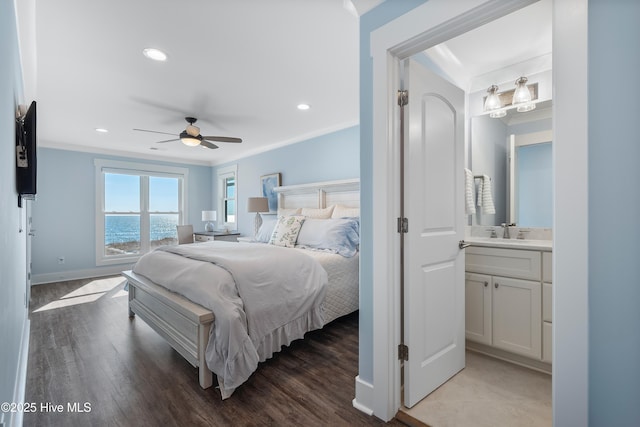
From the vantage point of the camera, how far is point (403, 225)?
1672mm

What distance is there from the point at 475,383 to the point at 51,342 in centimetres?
350

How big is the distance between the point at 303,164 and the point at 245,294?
309cm

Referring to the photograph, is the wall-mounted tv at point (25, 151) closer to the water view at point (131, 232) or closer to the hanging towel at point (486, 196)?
the hanging towel at point (486, 196)

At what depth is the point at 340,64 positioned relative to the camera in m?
2.54

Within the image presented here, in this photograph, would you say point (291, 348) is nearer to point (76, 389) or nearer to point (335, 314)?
point (335, 314)

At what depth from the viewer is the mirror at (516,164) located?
2.47 meters

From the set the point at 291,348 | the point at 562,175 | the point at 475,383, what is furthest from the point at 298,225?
the point at 562,175

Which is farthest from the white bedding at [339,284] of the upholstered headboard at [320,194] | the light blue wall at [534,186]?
the light blue wall at [534,186]

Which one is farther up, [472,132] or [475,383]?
[472,132]

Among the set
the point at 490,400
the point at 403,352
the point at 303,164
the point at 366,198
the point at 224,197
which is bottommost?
the point at 490,400

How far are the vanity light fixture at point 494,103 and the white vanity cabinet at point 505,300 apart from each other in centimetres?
123

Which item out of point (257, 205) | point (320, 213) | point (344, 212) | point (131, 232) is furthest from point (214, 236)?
point (344, 212)

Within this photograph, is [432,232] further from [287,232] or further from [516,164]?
[287,232]

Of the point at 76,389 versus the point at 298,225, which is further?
the point at 298,225
